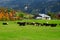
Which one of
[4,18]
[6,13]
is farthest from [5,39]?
[6,13]

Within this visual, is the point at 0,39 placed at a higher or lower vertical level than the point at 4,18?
higher

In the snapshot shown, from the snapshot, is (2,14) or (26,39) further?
(2,14)

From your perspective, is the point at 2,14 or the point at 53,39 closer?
the point at 53,39

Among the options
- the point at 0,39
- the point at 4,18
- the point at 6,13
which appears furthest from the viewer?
the point at 6,13

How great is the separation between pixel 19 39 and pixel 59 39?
4931mm

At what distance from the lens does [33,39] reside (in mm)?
25094

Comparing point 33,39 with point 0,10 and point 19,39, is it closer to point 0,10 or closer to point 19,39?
point 19,39

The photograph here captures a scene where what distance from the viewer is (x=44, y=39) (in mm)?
25312

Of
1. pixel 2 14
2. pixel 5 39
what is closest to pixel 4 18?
pixel 2 14

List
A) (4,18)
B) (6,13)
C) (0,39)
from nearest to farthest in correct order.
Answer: (0,39)
(4,18)
(6,13)

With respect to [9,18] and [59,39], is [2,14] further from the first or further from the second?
[59,39]

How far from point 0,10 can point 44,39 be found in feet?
188

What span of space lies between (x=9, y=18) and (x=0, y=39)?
53.9 meters

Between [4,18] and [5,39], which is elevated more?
[5,39]
